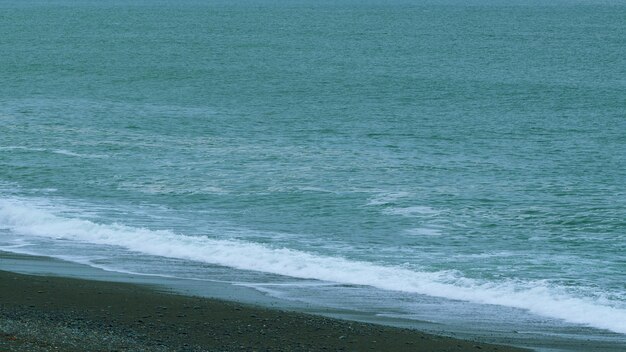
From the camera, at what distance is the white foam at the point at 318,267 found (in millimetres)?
20547

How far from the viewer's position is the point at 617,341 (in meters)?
18.1

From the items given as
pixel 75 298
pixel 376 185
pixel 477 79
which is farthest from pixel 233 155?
pixel 477 79

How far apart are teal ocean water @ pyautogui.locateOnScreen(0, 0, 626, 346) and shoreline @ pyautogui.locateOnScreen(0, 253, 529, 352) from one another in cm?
185

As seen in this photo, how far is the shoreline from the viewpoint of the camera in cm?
1592

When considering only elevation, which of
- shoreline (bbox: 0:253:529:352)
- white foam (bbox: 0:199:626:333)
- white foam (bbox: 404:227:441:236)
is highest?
white foam (bbox: 404:227:441:236)

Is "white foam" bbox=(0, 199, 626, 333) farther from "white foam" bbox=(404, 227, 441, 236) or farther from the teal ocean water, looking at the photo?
"white foam" bbox=(404, 227, 441, 236)

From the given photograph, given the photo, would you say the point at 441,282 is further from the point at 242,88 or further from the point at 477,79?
the point at 477,79

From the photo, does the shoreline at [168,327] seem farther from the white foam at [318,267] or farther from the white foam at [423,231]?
the white foam at [423,231]

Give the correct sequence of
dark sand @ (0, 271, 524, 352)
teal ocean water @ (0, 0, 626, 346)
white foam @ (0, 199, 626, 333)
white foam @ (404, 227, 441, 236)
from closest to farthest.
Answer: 1. dark sand @ (0, 271, 524, 352)
2. white foam @ (0, 199, 626, 333)
3. teal ocean water @ (0, 0, 626, 346)
4. white foam @ (404, 227, 441, 236)

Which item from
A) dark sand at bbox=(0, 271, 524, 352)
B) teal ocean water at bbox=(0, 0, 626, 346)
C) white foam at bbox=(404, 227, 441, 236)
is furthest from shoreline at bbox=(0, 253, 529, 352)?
white foam at bbox=(404, 227, 441, 236)

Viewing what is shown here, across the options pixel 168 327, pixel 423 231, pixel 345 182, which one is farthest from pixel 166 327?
pixel 345 182

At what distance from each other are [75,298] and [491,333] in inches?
281

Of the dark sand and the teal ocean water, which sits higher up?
the teal ocean water

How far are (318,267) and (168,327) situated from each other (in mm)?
6888
